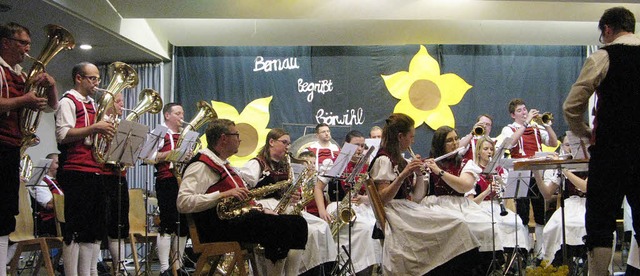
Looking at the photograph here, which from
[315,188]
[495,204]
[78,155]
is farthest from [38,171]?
[495,204]

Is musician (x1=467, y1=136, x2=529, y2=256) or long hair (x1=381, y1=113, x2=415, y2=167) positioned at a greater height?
long hair (x1=381, y1=113, x2=415, y2=167)

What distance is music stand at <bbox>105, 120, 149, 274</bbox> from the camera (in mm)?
5488

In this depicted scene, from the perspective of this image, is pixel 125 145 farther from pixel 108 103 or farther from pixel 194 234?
pixel 194 234

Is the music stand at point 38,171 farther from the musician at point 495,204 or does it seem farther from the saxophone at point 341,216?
the musician at point 495,204

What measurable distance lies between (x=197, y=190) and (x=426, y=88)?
7.16 metres

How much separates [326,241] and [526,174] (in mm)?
2007

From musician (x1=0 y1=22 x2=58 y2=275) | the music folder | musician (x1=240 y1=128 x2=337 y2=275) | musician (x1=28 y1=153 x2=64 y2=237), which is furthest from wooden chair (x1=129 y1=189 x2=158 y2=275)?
musician (x1=0 y1=22 x2=58 y2=275)

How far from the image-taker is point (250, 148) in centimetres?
1149

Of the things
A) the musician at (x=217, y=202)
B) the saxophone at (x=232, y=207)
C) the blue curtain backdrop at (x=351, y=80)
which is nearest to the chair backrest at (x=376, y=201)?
the musician at (x=217, y=202)

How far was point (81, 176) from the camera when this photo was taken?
5.60 metres

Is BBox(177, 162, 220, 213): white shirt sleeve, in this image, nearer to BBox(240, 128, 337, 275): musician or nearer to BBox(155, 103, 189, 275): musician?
BBox(240, 128, 337, 275): musician

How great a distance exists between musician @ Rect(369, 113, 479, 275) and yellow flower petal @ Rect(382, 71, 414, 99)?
613cm

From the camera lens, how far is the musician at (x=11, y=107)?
421cm

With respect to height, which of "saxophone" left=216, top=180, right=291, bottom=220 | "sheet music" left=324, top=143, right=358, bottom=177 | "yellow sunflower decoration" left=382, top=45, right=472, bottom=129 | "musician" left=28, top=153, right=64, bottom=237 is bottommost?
"musician" left=28, top=153, right=64, bottom=237
